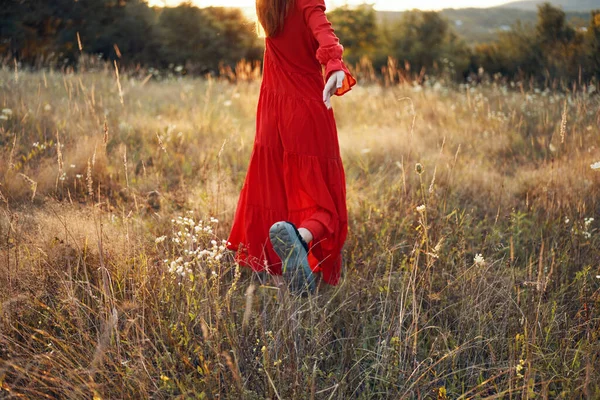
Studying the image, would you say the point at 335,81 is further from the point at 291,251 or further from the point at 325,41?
the point at 291,251

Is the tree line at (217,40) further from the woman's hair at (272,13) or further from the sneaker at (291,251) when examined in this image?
the sneaker at (291,251)

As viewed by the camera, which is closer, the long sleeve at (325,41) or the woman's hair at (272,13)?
the long sleeve at (325,41)

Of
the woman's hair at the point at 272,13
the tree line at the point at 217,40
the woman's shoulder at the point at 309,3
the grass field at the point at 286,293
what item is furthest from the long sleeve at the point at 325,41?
the tree line at the point at 217,40

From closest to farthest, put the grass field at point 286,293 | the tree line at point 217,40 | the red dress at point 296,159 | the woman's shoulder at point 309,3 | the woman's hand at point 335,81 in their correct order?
1. the grass field at point 286,293
2. the woman's hand at point 335,81
3. the woman's shoulder at point 309,3
4. the red dress at point 296,159
5. the tree line at point 217,40

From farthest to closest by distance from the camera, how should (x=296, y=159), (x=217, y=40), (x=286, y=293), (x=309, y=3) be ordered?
(x=217, y=40), (x=296, y=159), (x=309, y=3), (x=286, y=293)

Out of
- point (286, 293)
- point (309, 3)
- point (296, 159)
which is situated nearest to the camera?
point (286, 293)

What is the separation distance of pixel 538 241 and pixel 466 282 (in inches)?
40.8

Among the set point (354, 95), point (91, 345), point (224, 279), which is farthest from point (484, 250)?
point (354, 95)

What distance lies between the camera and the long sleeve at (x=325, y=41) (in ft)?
7.53

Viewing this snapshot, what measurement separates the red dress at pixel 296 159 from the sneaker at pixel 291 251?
0.67 ft

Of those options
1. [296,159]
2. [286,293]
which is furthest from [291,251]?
[296,159]

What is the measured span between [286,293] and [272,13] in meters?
1.38

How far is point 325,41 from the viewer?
2320 mm

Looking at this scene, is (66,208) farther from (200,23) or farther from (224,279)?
(200,23)
